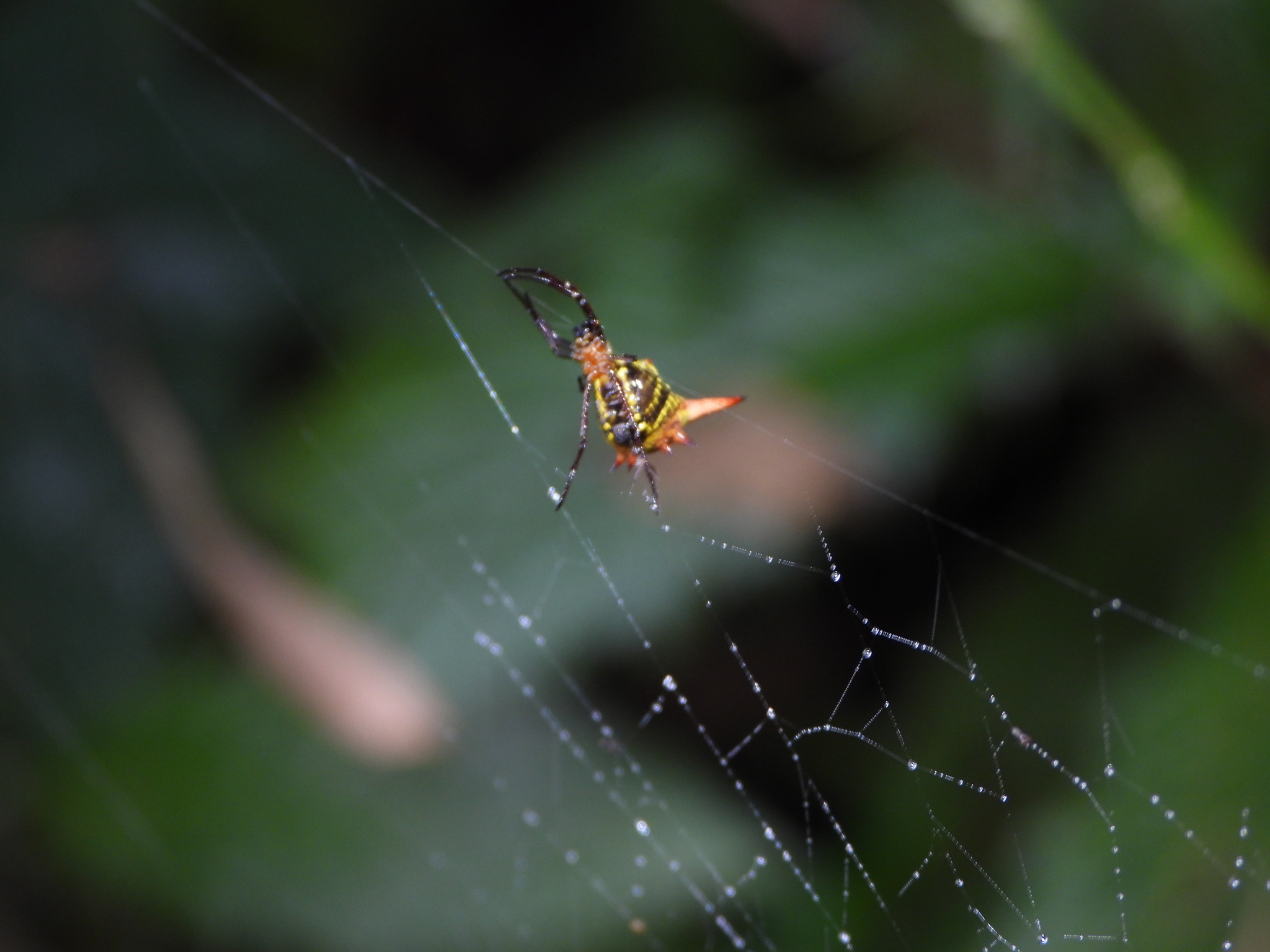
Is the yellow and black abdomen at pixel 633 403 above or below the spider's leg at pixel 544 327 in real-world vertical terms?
below

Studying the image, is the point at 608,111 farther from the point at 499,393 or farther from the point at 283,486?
the point at 283,486

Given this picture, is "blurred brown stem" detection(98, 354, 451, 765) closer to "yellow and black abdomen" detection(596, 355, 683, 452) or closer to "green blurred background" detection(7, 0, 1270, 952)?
"green blurred background" detection(7, 0, 1270, 952)

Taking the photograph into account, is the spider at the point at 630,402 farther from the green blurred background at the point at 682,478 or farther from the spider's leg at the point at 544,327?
the green blurred background at the point at 682,478

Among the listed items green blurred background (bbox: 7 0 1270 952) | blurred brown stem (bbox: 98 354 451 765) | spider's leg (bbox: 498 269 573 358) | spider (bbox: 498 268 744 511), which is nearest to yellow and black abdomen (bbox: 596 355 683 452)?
spider (bbox: 498 268 744 511)

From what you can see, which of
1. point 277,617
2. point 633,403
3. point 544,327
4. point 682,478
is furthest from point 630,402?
point 277,617

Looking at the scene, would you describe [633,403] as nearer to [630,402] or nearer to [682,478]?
[630,402]

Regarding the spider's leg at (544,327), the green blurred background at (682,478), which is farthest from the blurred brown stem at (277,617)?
the spider's leg at (544,327)

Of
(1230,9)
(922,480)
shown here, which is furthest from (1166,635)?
(1230,9)

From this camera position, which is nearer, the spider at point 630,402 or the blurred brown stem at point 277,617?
the spider at point 630,402
